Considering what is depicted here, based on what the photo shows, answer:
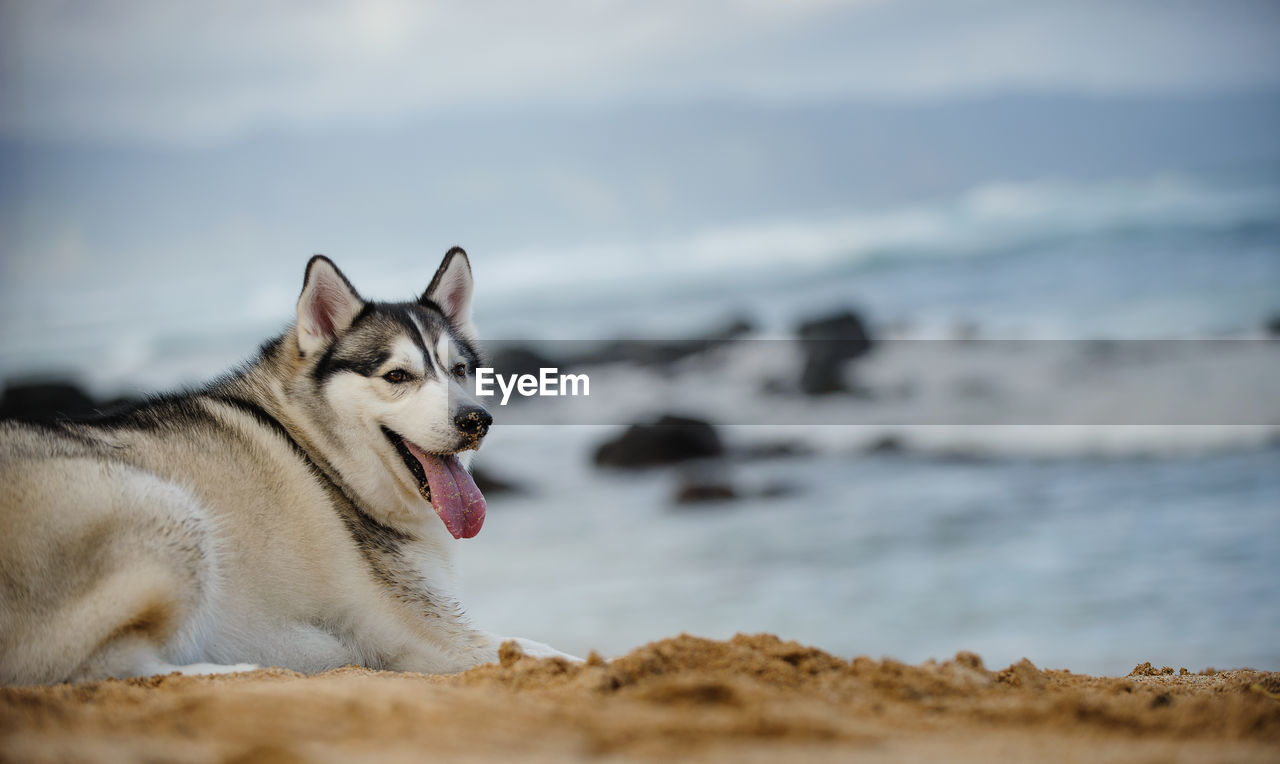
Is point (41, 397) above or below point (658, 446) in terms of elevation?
above

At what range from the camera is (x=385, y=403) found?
470 cm

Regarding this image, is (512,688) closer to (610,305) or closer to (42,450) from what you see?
(42,450)

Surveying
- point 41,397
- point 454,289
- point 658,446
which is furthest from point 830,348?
point 454,289

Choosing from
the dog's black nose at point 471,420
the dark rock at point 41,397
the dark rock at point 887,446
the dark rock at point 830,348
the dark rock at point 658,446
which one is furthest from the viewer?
the dark rock at point 830,348

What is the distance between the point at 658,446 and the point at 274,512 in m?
12.0

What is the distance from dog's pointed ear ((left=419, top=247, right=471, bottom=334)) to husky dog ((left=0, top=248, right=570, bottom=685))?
0.01m

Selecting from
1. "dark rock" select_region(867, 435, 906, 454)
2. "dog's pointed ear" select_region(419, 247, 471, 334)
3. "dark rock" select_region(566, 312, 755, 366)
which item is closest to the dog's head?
"dog's pointed ear" select_region(419, 247, 471, 334)

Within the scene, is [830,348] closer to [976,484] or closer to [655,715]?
[976,484]

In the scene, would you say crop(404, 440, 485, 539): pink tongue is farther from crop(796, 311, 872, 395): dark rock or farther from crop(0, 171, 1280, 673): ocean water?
crop(796, 311, 872, 395): dark rock

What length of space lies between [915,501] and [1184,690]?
9.28m

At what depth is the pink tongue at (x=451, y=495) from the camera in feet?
15.4

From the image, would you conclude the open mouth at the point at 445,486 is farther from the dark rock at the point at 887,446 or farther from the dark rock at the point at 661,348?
the dark rock at the point at 661,348

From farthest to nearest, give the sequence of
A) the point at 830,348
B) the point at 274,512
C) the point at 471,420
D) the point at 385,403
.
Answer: the point at 830,348 → the point at 385,403 → the point at 471,420 → the point at 274,512

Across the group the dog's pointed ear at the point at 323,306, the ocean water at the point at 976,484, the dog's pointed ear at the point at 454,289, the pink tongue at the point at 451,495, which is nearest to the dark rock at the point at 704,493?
the ocean water at the point at 976,484
